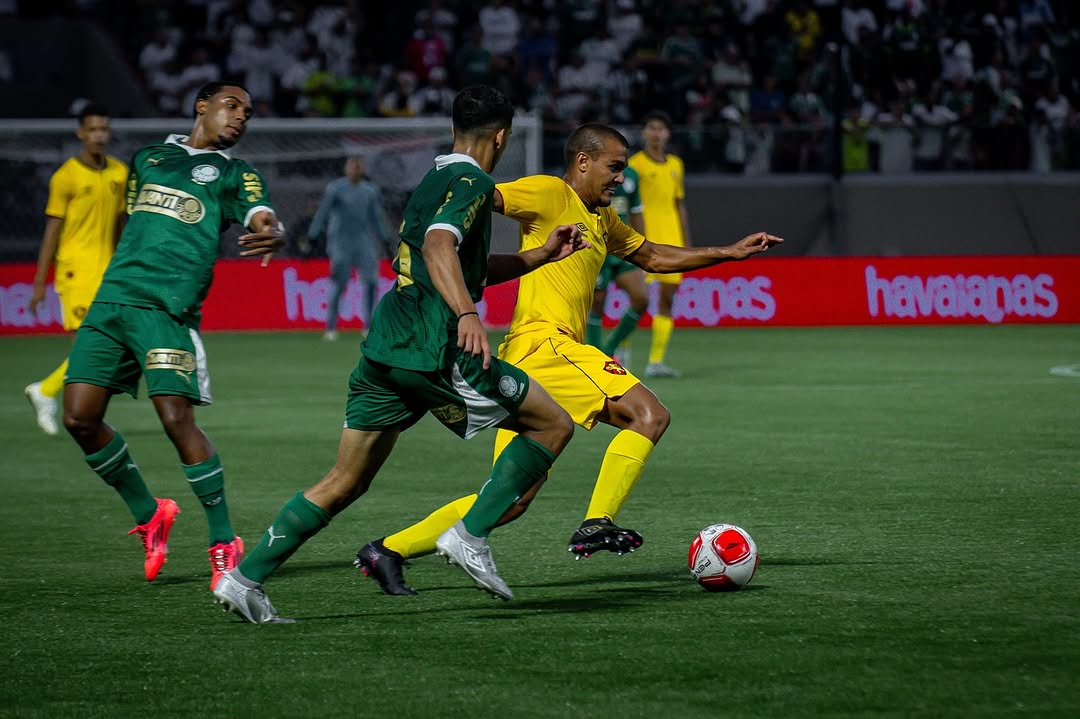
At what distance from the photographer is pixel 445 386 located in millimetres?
5668

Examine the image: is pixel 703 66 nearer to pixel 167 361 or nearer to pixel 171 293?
pixel 171 293

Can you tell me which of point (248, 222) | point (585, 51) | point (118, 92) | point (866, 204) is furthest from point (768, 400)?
point (118, 92)

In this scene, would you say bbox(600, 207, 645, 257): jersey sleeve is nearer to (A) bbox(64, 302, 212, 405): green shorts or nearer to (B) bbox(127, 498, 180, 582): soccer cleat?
(A) bbox(64, 302, 212, 405): green shorts

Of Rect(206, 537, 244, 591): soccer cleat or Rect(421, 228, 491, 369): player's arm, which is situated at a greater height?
Rect(421, 228, 491, 369): player's arm

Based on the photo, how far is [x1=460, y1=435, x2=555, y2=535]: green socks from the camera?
581 cm

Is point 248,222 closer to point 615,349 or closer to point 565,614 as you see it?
point 565,614

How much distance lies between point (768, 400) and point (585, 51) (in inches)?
519

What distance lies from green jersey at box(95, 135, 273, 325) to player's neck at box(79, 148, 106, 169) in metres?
4.97

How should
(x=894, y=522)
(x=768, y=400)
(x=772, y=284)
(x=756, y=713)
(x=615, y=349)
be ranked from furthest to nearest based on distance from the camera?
1. (x=772, y=284)
2. (x=615, y=349)
3. (x=768, y=400)
4. (x=894, y=522)
5. (x=756, y=713)

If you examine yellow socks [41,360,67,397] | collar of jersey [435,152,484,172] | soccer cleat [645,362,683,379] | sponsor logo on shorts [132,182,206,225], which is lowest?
soccer cleat [645,362,683,379]

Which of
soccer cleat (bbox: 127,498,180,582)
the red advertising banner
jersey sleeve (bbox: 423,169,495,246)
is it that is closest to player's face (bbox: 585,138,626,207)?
jersey sleeve (bbox: 423,169,495,246)

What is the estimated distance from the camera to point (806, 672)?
16.1 ft

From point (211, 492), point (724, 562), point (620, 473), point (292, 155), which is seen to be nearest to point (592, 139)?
point (620, 473)

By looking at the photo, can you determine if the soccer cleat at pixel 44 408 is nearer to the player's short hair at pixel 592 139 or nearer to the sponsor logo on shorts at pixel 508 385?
the player's short hair at pixel 592 139
